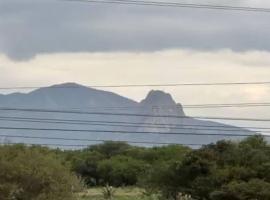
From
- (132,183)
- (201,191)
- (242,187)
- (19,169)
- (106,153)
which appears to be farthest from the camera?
(106,153)

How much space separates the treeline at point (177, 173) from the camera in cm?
4725

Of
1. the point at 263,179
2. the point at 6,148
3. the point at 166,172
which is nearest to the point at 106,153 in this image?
the point at 166,172

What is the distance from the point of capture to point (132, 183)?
108375mm

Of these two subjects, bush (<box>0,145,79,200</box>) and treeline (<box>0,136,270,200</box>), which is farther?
treeline (<box>0,136,270,200</box>)

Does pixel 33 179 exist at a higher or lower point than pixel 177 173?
lower

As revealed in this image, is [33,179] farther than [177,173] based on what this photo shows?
No

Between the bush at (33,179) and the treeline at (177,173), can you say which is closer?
the bush at (33,179)

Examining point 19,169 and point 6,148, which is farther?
point 6,148

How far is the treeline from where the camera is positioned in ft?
155

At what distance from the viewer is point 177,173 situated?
68188mm

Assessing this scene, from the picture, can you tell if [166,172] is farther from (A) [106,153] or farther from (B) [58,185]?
(A) [106,153]

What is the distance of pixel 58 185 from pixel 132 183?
61.2 m

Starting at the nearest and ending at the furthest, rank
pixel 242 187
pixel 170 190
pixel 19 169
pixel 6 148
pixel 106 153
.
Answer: pixel 19 169
pixel 6 148
pixel 242 187
pixel 170 190
pixel 106 153

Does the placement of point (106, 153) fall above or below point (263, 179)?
above
